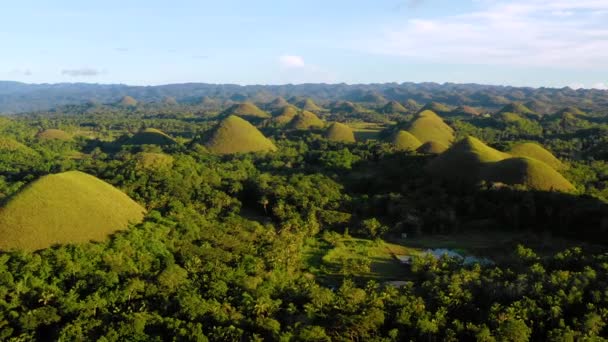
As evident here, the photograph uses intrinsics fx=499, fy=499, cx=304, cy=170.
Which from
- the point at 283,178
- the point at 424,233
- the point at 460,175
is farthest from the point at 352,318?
the point at 460,175

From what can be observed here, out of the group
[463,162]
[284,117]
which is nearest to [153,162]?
[463,162]

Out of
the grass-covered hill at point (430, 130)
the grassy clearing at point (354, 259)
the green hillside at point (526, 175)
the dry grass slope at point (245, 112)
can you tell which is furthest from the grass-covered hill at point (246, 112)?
the grassy clearing at point (354, 259)

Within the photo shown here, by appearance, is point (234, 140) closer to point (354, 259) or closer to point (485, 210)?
point (485, 210)

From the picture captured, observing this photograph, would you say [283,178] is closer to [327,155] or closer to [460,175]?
[327,155]

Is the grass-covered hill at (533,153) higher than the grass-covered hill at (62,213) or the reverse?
higher

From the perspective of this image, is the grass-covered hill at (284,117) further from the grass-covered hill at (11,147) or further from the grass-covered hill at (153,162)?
the grass-covered hill at (153,162)

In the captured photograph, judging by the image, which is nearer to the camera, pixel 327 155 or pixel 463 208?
pixel 463 208

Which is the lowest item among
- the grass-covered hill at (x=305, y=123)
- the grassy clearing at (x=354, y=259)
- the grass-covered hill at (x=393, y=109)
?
the grassy clearing at (x=354, y=259)
